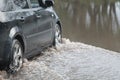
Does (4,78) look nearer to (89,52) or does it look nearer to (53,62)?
(53,62)

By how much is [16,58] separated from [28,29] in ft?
2.87

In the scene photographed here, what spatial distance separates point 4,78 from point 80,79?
145 cm

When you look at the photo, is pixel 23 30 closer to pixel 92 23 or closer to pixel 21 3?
pixel 21 3

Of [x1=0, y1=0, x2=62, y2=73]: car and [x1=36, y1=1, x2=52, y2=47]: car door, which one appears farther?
[x1=36, y1=1, x2=52, y2=47]: car door

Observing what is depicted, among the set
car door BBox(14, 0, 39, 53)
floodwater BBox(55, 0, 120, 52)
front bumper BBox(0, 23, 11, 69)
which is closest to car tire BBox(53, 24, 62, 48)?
car door BBox(14, 0, 39, 53)

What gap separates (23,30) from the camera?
1030 centimetres

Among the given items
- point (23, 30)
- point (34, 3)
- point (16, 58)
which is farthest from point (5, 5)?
point (34, 3)

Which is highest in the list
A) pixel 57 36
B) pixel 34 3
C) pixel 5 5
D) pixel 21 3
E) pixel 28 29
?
pixel 5 5

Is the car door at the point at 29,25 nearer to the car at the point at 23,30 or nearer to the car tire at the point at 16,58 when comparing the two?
the car at the point at 23,30

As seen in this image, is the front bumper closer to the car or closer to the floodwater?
the car

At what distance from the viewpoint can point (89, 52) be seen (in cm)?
1335

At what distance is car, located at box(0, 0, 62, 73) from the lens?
9.53 meters

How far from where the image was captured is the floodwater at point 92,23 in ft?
76.8

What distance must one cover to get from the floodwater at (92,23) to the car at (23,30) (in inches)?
312
